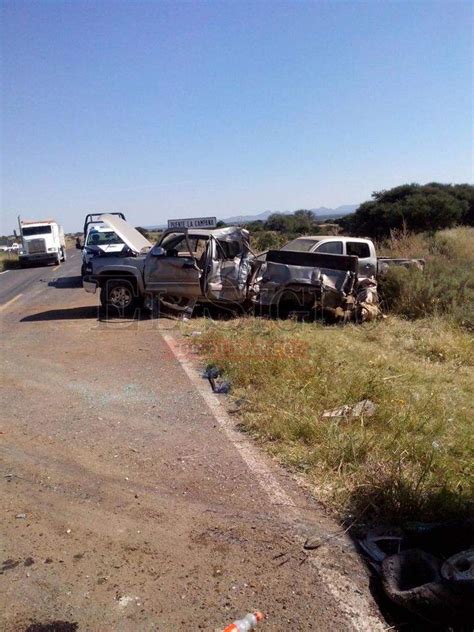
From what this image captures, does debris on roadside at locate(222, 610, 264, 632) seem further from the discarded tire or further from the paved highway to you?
the paved highway

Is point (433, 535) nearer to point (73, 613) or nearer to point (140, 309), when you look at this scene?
point (73, 613)

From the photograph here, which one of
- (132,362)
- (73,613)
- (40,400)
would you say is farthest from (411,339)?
(73,613)

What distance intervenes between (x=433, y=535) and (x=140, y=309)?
30.6 feet

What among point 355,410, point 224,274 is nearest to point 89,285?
point 224,274

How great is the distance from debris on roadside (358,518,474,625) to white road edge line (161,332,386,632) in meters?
0.17

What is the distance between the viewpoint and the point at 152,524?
11.4 feet

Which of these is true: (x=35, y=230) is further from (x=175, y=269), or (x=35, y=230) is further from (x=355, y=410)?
(x=355, y=410)

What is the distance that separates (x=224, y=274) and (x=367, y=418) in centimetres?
594

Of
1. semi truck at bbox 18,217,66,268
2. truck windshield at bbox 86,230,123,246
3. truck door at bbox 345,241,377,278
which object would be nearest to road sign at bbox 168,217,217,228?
truck door at bbox 345,241,377,278

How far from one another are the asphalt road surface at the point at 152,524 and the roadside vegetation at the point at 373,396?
1.22ft

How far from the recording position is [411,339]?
8.91 m

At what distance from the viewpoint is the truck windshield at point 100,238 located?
16969 mm

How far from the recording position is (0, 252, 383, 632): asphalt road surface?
8.91 ft

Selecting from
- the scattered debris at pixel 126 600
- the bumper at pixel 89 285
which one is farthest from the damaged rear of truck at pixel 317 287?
the scattered debris at pixel 126 600
